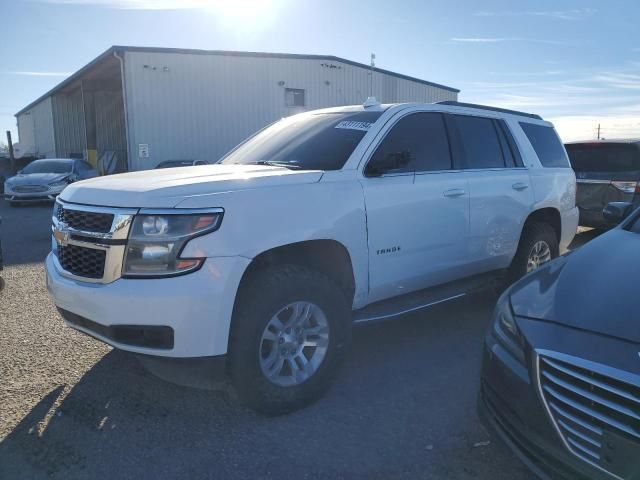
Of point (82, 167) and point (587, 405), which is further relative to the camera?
point (82, 167)

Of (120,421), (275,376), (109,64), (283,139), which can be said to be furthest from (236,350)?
(109,64)

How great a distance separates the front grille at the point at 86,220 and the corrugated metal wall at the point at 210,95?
55.2 feet

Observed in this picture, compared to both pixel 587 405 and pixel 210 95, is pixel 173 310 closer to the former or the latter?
pixel 587 405

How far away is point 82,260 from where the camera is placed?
3043 millimetres

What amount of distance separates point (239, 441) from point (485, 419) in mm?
1345

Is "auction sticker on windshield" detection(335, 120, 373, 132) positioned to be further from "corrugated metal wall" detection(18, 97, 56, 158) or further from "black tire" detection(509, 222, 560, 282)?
"corrugated metal wall" detection(18, 97, 56, 158)

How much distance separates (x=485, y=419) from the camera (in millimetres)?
2568

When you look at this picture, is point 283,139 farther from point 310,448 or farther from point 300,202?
point 310,448

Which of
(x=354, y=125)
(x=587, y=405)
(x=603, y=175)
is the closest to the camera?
(x=587, y=405)

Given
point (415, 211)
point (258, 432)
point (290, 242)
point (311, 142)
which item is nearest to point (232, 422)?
point (258, 432)

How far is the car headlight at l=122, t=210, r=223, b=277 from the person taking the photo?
8.99ft

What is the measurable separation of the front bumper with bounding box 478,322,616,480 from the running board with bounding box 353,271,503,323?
1.16 meters

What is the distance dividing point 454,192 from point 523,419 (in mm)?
2309

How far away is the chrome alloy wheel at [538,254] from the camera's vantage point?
5.25 meters
